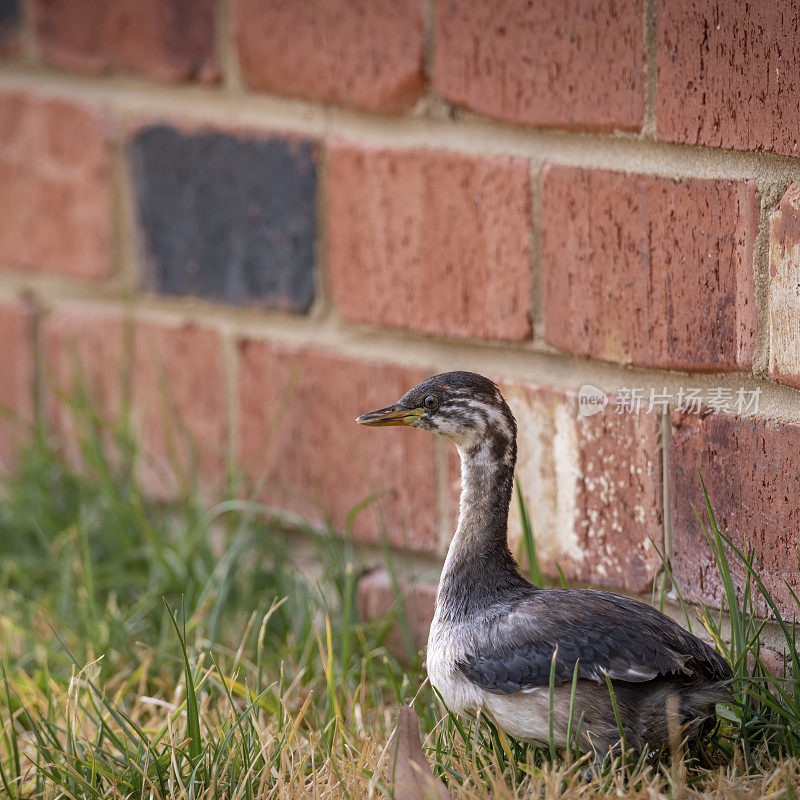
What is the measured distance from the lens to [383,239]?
3070mm

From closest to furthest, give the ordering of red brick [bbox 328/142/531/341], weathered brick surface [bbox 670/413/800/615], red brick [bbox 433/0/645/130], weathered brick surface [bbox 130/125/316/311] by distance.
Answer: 1. weathered brick surface [bbox 670/413/800/615]
2. red brick [bbox 433/0/645/130]
3. red brick [bbox 328/142/531/341]
4. weathered brick surface [bbox 130/125/316/311]

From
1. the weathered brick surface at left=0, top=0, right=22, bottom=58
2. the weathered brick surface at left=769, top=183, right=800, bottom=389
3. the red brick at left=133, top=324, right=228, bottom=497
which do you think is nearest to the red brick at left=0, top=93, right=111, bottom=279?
the weathered brick surface at left=0, top=0, right=22, bottom=58

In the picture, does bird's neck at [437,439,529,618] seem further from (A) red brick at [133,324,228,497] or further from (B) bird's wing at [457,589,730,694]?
(A) red brick at [133,324,228,497]

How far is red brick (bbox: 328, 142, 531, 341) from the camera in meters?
2.81

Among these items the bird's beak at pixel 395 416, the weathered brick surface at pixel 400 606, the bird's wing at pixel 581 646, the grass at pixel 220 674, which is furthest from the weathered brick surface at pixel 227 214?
the bird's wing at pixel 581 646

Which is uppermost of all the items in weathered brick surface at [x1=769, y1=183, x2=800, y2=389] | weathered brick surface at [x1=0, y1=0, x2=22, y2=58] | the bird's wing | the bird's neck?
weathered brick surface at [x1=0, y1=0, x2=22, y2=58]

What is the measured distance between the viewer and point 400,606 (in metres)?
3.02

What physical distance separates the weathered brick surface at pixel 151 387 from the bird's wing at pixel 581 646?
1447 millimetres

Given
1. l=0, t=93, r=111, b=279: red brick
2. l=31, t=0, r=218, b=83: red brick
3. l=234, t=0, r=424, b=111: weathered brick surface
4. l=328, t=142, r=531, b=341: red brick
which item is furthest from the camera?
l=0, t=93, r=111, b=279: red brick

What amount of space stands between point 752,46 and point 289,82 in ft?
4.27

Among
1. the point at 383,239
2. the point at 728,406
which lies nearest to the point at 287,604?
the point at 383,239

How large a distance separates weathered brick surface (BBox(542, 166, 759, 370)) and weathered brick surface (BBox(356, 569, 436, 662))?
746 millimetres

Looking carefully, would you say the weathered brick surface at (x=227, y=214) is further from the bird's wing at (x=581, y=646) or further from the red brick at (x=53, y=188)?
the bird's wing at (x=581, y=646)
